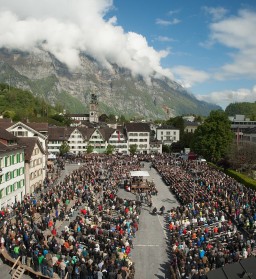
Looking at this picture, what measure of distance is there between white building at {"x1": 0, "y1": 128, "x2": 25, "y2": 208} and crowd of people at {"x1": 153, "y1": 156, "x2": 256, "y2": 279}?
749 inches

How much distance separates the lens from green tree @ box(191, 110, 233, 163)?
77438mm

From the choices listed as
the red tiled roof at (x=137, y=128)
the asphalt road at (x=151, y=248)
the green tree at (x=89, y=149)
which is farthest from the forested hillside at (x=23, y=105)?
the asphalt road at (x=151, y=248)

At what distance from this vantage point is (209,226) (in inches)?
1252

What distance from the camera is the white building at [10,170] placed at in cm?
4091

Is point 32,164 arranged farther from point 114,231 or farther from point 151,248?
point 151,248

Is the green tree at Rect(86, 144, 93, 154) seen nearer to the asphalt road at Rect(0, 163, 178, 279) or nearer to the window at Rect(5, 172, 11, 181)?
the window at Rect(5, 172, 11, 181)

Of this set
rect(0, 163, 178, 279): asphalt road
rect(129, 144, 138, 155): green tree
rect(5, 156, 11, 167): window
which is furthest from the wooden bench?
rect(129, 144, 138, 155): green tree

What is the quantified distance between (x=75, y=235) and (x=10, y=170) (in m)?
17.8

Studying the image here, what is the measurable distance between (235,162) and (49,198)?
121 feet

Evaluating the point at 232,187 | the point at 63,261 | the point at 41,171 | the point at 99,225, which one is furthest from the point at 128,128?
the point at 63,261

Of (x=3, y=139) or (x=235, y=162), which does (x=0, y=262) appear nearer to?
(x=3, y=139)

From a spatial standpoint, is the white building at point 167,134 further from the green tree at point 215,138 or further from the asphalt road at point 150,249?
Answer: the asphalt road at point 150,249

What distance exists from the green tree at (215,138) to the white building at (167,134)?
57721mm

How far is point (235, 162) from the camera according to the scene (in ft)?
216
